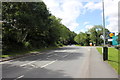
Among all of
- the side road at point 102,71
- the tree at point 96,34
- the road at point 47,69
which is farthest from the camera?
the tree at point 96,34

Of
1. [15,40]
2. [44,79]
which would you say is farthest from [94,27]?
[44,79]

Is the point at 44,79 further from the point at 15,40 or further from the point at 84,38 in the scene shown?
the point at 84,38

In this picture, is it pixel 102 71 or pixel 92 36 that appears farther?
pixel 92 36

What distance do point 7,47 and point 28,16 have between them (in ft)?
21.6

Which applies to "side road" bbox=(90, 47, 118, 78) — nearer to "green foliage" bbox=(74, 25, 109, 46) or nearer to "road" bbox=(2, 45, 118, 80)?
"road" bbox=(2, 45, 118, 80)

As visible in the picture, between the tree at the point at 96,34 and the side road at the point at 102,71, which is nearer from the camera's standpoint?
the side road at the point at 102,71

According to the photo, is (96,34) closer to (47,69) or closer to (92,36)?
(92,36)

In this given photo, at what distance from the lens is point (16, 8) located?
81.3 feet

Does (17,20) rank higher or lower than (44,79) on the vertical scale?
higher

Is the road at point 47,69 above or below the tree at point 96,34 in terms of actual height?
below

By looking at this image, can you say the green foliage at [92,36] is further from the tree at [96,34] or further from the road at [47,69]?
the road at [47,69]

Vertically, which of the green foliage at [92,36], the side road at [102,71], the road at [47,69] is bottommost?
the road at [47,69]

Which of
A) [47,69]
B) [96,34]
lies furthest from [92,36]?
[47,69]

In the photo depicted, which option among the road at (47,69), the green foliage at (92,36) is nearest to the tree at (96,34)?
the green foliage at (92,36)
